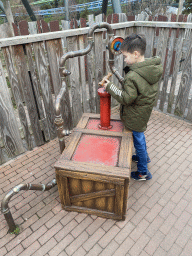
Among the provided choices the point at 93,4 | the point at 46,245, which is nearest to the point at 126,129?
the point at 46,245

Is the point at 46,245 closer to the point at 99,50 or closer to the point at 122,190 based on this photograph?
the point at 122,190

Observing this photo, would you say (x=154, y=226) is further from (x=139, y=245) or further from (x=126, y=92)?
(x=126, y=92)

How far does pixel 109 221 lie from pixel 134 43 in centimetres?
206

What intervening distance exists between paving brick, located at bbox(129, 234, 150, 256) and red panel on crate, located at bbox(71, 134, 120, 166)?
895mm

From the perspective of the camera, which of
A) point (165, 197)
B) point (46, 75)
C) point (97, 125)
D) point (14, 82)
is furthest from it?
point (46, 75)

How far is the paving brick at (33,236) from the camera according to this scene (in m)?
2.15

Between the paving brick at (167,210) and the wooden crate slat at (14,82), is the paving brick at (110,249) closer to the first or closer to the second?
the paving brick at (167,210)

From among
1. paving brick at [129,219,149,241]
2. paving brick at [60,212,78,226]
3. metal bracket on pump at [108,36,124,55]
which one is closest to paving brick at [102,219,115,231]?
paving brick at [129,219,149,241]

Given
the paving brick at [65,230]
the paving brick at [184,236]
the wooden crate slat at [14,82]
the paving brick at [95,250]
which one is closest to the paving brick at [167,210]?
the paving brick at [184,236]

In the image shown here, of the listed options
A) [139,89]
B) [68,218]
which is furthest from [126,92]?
[68,218]

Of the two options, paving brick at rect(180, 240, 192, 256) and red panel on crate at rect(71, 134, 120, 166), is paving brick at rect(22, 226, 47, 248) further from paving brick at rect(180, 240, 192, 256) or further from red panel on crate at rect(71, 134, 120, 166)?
paving brick at rect(180, 240, 192, 256)

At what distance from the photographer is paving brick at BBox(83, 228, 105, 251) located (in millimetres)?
2105

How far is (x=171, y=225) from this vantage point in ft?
7.49

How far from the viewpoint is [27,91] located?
10.1 feet
